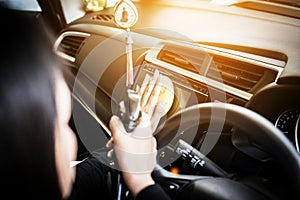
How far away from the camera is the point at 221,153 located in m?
1.70

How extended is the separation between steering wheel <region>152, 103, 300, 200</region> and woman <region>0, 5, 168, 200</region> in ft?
0.31

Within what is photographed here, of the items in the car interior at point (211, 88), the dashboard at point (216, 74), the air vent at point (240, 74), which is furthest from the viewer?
the air vent at point (240, 74)

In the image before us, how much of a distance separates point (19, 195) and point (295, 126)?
3.15 ft

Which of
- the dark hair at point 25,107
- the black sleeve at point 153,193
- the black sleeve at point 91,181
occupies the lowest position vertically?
the black sleeve at point 91,181

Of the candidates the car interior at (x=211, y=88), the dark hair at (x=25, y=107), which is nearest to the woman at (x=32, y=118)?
the dark hair at (x=25, y=107)

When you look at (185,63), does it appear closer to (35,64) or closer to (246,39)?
(246,39)

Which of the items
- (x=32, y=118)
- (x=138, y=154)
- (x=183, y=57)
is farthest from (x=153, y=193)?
(x=183, y=57)

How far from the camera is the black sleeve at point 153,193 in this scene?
103 centimetres

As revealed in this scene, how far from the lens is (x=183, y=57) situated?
1938 mm

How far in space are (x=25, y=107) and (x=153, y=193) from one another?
0.40 meters

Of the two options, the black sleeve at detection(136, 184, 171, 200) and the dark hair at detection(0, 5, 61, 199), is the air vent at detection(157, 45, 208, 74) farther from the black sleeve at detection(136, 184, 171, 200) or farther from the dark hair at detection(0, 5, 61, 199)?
the dark hair at detection(0, 5, 61, 199)

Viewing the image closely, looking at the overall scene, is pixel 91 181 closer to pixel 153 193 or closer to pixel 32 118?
pixel 153 193

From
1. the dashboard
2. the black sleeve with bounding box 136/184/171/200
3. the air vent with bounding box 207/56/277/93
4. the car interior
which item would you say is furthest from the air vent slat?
the black sleeve with bounding box 136/184/171/200

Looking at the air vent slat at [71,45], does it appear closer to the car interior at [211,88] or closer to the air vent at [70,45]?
the air vent at [70,45]
